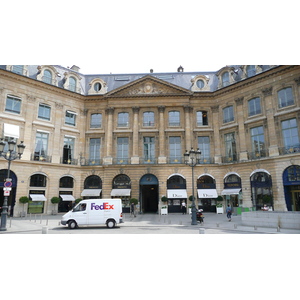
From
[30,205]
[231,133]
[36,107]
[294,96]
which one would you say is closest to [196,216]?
[231,133]

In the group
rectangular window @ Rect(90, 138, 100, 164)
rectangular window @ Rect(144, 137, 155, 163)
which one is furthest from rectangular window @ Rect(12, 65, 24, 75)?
rectangular window @ Rect(144, 137, 155, 163)

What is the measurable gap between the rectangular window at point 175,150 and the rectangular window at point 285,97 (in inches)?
482

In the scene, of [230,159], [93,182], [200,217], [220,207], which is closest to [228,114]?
[230,159]

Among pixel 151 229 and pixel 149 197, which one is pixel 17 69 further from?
pixel 151 229

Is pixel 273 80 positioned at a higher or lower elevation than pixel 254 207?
higher

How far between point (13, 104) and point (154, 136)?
16818mm

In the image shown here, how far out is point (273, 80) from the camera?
87.4 feet

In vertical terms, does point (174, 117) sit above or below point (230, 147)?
above

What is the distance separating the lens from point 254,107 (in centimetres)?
2828

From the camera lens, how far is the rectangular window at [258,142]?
2690cm

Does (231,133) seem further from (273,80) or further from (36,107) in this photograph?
(36,107)

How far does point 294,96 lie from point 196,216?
1640 cm

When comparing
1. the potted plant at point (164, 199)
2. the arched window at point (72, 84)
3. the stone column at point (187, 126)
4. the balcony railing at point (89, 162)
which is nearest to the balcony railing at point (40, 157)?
the balcony railing at point (89, 162)

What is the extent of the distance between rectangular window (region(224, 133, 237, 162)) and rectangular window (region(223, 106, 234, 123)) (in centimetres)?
190
